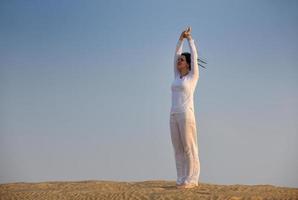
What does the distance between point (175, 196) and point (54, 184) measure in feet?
17.3

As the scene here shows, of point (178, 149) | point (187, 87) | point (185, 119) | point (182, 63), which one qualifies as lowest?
point (178, 149)

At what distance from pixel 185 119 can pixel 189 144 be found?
58cm

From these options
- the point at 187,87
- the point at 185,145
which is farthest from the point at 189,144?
the point at 187,87

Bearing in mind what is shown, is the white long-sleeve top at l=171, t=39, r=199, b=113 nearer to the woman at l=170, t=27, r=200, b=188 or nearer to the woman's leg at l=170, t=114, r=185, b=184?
the woman at l=170, t=27, r=200, b=188

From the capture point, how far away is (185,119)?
420 inches

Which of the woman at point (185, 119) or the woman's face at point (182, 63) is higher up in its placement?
the woman's face at point (182, 63)

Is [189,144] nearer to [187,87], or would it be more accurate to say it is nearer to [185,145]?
[185,145]

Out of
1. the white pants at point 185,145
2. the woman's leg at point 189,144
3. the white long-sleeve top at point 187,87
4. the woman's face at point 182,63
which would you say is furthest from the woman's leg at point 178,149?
the woman's face at point 182,63

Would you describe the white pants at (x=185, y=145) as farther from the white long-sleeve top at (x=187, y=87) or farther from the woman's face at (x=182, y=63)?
the woman's face at (x=182, y=63)

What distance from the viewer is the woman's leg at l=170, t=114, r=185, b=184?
11.0m

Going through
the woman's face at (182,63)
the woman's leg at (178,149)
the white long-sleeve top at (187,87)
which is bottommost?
the woman's leg at (178,149)

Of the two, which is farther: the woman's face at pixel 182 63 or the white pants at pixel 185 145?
the woman's face at pixel 182 63

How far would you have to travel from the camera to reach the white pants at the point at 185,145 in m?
10.7

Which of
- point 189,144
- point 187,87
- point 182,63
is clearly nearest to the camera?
point 187,87
